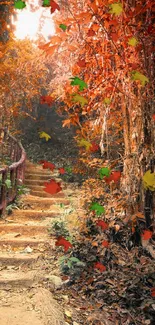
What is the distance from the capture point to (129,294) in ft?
10.7

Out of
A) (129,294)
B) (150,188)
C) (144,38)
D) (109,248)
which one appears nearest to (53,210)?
(109,248)

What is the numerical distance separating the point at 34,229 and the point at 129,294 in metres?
2.47

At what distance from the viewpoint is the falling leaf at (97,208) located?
451 centimetres

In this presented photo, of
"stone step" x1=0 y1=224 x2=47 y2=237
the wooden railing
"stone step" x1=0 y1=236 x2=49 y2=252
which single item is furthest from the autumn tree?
the wooden railing

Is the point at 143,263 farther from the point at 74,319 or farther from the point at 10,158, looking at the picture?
the point at 10,158

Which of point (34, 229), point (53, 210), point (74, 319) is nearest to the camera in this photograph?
point (74, 319)

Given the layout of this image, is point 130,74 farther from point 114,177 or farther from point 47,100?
point 47,100

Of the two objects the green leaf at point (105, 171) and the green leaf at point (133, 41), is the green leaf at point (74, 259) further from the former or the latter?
the green leaf at point (133, 41)

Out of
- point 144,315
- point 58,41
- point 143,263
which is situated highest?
point 58,41

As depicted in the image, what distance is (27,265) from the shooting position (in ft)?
13.6

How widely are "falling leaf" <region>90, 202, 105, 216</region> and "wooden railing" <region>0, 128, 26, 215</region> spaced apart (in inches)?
75.8

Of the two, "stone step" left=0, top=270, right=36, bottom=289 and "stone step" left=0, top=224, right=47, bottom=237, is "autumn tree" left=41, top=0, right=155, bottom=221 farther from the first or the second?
"stone step" left=0, top=224, right=47, bottom=237

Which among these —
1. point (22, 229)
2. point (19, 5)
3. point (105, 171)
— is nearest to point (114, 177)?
point (105, 171)

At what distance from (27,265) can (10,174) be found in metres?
2.61
